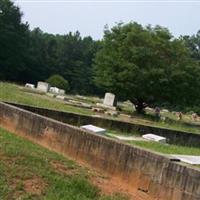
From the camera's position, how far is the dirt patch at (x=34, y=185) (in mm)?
8172

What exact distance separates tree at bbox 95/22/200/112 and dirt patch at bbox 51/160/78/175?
25.0m

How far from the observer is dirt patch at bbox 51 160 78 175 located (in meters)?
9.72

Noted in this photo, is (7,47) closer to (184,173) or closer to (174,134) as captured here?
(174,134)

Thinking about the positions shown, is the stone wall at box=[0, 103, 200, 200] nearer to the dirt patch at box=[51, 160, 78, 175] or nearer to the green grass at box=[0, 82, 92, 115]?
the dirt patch at box=[51, 160, 78, 175]

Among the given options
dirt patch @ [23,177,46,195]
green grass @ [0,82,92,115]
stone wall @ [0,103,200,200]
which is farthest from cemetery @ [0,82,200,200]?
green grass @ [0,82,92,115]

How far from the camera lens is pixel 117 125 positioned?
1931cm

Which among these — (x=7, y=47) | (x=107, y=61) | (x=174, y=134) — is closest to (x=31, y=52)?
(x=7, y=47)

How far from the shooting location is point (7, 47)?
66.7 m

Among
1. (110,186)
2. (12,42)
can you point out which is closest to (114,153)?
(110,186)

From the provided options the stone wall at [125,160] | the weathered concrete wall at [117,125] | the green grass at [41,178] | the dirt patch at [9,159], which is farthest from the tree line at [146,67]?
the dirt patch at [9,159]

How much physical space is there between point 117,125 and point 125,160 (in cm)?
959

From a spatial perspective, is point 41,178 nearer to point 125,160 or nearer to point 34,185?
point 34,185

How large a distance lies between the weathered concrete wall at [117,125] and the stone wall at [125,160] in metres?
4.69

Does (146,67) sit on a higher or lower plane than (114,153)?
higher
